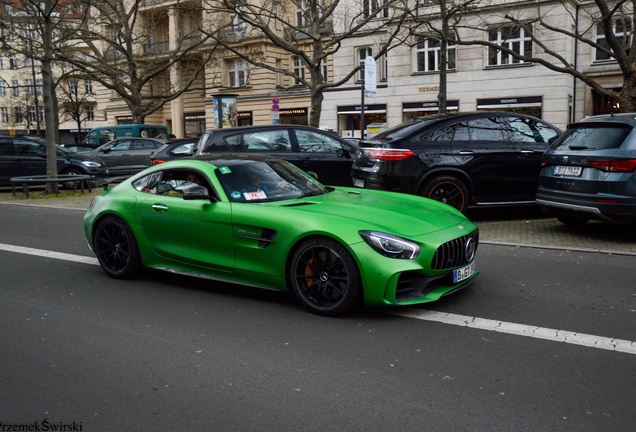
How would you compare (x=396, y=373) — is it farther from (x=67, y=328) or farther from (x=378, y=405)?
(x=67, y=328)

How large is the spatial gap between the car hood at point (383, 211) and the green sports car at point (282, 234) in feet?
0.03

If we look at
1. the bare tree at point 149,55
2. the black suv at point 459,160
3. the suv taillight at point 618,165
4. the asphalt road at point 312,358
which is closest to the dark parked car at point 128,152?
the bare tree at point 149,55

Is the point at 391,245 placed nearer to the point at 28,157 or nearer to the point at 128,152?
the point at 28,157

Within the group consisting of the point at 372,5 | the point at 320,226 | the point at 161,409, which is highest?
the point at 372,5

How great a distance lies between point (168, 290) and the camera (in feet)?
22.2

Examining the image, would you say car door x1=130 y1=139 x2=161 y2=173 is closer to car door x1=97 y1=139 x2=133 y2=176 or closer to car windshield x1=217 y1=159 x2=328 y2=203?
car door x1=97 y1=139 x2=133 y2=176

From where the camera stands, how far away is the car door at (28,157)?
1920cm

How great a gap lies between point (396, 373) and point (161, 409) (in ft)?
4.94

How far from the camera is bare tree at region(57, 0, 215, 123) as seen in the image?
3584 centimetres

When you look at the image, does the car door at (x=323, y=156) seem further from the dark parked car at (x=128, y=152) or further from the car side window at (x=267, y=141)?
the dark parked car at (x=128, y=152)

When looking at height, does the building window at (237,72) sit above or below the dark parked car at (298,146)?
above

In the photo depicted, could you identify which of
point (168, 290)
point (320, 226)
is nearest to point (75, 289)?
point (168, 290)

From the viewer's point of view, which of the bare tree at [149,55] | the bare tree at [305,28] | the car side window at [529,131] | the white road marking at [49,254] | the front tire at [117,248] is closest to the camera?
the front tire at [117,248]

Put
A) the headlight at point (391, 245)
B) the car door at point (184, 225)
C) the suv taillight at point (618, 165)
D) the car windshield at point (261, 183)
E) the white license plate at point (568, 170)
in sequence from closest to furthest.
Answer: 1. the headlight at point (391, 245)
2. the car door at point (184, 225)
3. the car windshield at point (261, 183)
4. the suv taillight at point (618, 165)
5. the white license plate at point (568, 170)
